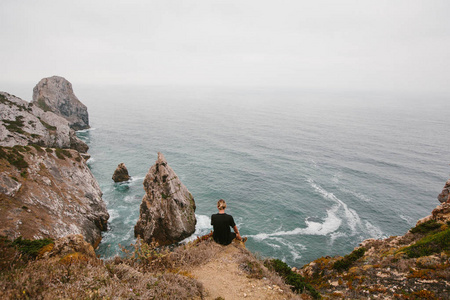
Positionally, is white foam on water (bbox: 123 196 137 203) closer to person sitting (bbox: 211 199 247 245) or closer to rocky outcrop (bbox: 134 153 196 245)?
rocky outcrop (bbox: 134 153 196 245)

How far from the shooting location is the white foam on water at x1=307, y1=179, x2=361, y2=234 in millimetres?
38419

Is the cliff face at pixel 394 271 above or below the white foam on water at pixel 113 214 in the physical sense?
above

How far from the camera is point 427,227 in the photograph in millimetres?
17125

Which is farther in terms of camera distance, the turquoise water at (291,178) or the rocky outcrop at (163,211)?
the turquoise water at (291,178)

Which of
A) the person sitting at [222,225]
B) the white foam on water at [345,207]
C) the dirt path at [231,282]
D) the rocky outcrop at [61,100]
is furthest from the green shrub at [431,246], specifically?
the rocky outcrop at [61,100]

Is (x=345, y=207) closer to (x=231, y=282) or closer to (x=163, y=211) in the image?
(x=163, y=211)

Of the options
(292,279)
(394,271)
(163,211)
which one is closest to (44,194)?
(163,211)

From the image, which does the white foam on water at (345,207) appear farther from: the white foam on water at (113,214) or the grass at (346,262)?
the white foam on water at (113,214)

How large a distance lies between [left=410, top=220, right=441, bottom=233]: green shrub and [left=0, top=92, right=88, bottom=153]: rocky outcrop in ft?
213

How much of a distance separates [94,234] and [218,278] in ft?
101

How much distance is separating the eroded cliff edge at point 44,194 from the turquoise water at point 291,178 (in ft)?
15.5

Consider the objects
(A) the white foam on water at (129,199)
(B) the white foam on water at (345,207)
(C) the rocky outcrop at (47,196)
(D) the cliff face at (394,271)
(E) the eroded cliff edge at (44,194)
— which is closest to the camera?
(D) the cliff face at (394,271)

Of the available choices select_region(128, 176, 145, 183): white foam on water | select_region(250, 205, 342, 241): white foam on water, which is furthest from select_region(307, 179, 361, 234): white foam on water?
select_region(128, 176, 145, 183): white foam on water

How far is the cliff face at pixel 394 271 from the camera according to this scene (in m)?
9.77
